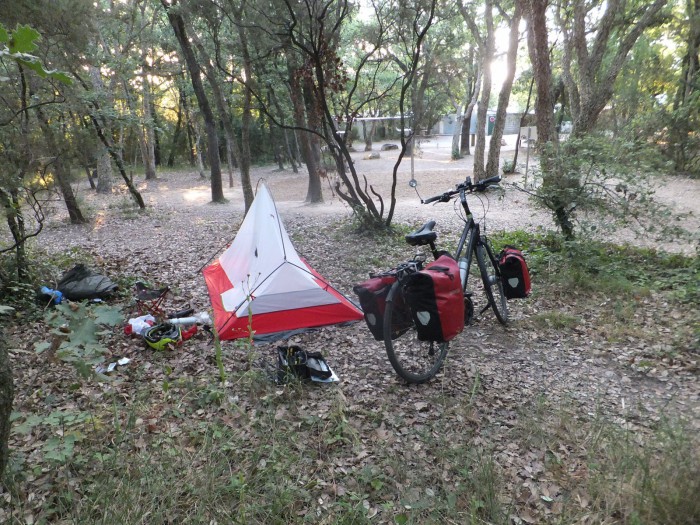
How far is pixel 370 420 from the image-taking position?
2.78m

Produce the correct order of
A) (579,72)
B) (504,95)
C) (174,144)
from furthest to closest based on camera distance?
(174,144), (504,95), (579,72)

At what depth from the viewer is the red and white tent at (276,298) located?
4.00 meters

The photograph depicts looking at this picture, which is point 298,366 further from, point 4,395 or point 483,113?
point 483,113

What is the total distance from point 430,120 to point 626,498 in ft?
81.0

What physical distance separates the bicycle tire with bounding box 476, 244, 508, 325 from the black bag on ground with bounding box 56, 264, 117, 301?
380cm

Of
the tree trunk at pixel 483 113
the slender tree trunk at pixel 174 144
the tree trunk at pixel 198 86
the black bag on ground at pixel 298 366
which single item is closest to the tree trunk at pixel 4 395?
the black bag on ground at pixel 298 366

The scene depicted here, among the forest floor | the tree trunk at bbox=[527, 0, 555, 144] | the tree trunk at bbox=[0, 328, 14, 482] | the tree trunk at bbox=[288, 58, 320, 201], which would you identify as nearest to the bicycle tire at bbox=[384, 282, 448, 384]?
the forest floor

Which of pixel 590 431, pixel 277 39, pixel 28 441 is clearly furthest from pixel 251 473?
pixel 277 39

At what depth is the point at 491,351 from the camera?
3.67 m

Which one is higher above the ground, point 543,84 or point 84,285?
point 543,84

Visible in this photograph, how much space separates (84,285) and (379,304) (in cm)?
338

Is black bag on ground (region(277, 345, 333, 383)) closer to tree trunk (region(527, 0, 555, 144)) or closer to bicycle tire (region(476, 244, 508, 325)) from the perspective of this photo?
bicycle tire (region(476, 244, 508, 325))

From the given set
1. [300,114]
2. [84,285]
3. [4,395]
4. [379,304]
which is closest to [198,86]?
[300,114]

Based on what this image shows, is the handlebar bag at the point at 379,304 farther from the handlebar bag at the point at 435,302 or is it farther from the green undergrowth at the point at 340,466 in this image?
the green undergrowth at the point at 340,466
